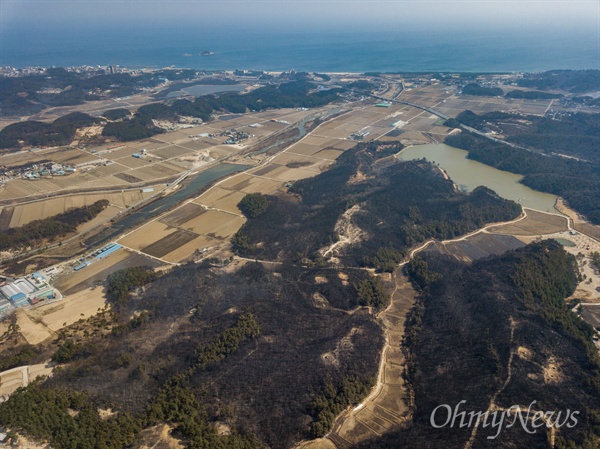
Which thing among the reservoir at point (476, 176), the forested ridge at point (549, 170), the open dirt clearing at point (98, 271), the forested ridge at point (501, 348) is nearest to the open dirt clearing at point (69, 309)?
the open dirt clearing at point (98, 271)

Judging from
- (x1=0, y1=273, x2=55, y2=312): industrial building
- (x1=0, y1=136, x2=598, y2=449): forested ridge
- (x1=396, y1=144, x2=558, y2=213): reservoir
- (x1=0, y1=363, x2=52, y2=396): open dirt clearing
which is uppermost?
(x1=396, y1=144, x2=558, y2=213): reservoir

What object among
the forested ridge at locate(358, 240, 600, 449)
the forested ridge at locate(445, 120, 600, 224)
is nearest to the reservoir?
the forested ridge at locate(445, 120, 600, 224)

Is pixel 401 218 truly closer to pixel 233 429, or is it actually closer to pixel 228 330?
pixel 228 330

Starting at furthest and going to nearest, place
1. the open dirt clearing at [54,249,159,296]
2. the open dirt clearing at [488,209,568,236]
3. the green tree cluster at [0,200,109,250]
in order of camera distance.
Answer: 1. the open dirt clearing at [488,209,568,236]
2. the green tree cluster at [0,200,109,250]
3. the open dirt clearing at [54,249,159,296]

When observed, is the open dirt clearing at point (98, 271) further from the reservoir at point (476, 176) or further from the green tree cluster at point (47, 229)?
the reservoir at point (476, 176)

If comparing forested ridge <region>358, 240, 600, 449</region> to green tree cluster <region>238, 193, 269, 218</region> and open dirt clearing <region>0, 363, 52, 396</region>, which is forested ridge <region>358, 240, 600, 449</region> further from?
open dirt clearing <region>0, 363, 52, 396</region>

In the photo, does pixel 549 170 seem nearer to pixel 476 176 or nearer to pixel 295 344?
pixel 476 176

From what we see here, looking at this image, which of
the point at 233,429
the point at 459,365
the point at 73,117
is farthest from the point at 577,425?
the point at 73,117

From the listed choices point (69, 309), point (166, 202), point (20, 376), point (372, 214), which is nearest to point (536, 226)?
point (372, 214)
